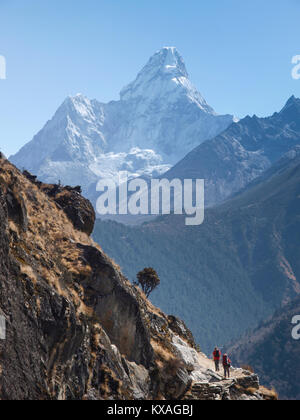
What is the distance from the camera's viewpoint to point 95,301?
117ft

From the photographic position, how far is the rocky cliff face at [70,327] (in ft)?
81.3

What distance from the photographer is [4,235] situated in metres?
25.5

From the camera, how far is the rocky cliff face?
2477cm

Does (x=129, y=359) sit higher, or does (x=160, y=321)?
(x=160, y=321)

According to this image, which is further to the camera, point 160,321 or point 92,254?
point 160,321

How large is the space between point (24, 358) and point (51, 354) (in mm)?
2621

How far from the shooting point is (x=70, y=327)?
93.2 feet

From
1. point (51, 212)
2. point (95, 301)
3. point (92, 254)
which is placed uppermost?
point (51, 212)
